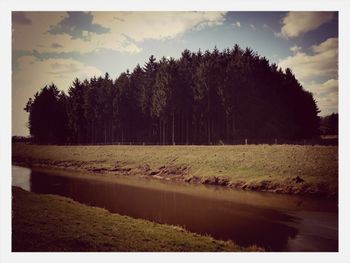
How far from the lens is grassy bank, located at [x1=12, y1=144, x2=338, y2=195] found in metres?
23.9

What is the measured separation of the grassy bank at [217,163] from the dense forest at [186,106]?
13.3 ft

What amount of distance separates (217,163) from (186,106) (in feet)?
47.2

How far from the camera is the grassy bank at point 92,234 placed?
45.7ft

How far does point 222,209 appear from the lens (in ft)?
67.3

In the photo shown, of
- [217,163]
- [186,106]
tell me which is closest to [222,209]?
[217,163]

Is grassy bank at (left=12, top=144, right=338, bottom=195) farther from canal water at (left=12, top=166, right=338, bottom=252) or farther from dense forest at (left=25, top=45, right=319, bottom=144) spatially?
dense forest at (left=25, top=45, right=319, bottom=144)

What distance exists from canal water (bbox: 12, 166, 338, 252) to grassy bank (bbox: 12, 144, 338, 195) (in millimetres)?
1693

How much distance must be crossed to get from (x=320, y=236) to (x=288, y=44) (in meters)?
12.4

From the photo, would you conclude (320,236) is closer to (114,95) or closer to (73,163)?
(73,163)

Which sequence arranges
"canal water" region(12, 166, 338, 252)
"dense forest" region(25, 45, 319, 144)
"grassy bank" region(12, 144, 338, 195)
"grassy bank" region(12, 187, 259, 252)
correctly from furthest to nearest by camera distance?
"dense forest" region(25, 45, 319, 144)
"grassy bank" region(12, 144, 338, 195)
"canal water" region(12, 166, 338, 252)
"grassy bank" region(12, 187, 259, 252)

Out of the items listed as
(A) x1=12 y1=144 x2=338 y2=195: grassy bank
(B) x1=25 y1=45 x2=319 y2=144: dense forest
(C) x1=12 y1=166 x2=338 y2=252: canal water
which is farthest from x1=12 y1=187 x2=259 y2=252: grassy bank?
(B) x1=25 y1=45 x2=319 y2=144: dense forest

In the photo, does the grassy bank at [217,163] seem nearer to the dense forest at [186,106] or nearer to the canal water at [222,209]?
the canal water at [222,209]

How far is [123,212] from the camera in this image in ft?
65.4
